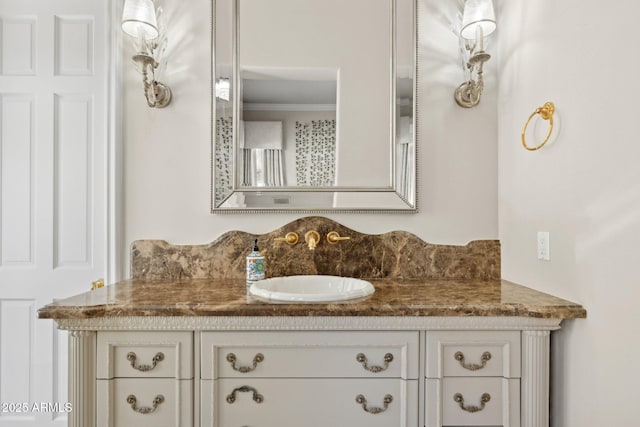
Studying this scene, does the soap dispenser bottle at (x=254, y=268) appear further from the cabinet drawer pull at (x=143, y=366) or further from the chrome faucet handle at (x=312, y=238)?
the cabinet drawer pull at (x=143, y=366)

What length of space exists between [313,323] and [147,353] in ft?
1.84

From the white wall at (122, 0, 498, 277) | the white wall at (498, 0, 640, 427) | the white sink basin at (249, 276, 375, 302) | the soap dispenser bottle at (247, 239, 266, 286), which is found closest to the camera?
the white wall at (498, 0, 640, 427)

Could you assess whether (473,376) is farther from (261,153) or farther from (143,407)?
(261,153)

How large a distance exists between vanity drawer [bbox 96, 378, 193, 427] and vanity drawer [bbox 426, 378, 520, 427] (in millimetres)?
809

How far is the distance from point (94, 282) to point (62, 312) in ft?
2.13

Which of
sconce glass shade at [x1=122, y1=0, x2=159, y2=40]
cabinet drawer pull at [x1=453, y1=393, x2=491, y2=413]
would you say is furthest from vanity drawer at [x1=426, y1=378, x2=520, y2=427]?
sconce glass shade at [x1=122, y1=0, x2=159, y2=40]

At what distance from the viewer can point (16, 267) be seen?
5.67ft

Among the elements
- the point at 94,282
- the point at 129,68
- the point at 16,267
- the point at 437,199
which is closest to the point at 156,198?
the point at 94,282

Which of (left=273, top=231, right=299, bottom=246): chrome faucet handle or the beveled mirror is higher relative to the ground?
the beveled mirror

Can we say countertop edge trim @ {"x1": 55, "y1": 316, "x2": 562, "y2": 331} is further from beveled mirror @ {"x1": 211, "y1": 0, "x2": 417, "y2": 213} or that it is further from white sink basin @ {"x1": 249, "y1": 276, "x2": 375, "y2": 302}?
beveled mirror @ {"x1": 211, "y1": 0, "x2": 417, "y2": 213}

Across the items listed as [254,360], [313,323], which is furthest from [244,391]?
[313,323]

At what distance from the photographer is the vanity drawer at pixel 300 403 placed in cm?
117

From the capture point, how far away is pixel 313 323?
3.83 ft

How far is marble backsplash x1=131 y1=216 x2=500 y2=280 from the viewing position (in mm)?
1686
